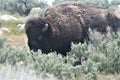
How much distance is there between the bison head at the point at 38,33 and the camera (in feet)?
41.9

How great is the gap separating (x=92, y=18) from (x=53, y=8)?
1.45 m

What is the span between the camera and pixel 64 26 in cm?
1359

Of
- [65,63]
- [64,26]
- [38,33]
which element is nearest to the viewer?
[65,63]

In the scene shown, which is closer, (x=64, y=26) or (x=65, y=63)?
(x=65, y=63)

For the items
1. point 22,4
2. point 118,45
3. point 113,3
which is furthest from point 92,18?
point 22,4

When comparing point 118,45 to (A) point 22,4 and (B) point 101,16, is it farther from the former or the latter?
(A) point 22,4

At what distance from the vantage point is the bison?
508 inches

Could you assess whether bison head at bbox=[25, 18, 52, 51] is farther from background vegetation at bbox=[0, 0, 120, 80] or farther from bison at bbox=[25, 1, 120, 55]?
background vegetation at bbox=[0, 0, 120, 80]

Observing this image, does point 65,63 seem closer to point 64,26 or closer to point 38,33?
point 38,33

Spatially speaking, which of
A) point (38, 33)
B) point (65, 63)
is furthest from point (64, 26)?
point (65, 63)

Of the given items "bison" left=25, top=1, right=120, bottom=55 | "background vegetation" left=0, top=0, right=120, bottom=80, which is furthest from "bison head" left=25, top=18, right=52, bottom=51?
"background vegetation" left=0, top=0, right=120, bottom=80

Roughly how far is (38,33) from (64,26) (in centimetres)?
101

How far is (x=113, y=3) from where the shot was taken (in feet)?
86.1

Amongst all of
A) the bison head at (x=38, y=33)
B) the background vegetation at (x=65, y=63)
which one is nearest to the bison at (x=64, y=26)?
the bison head at (x=38, y=33)
